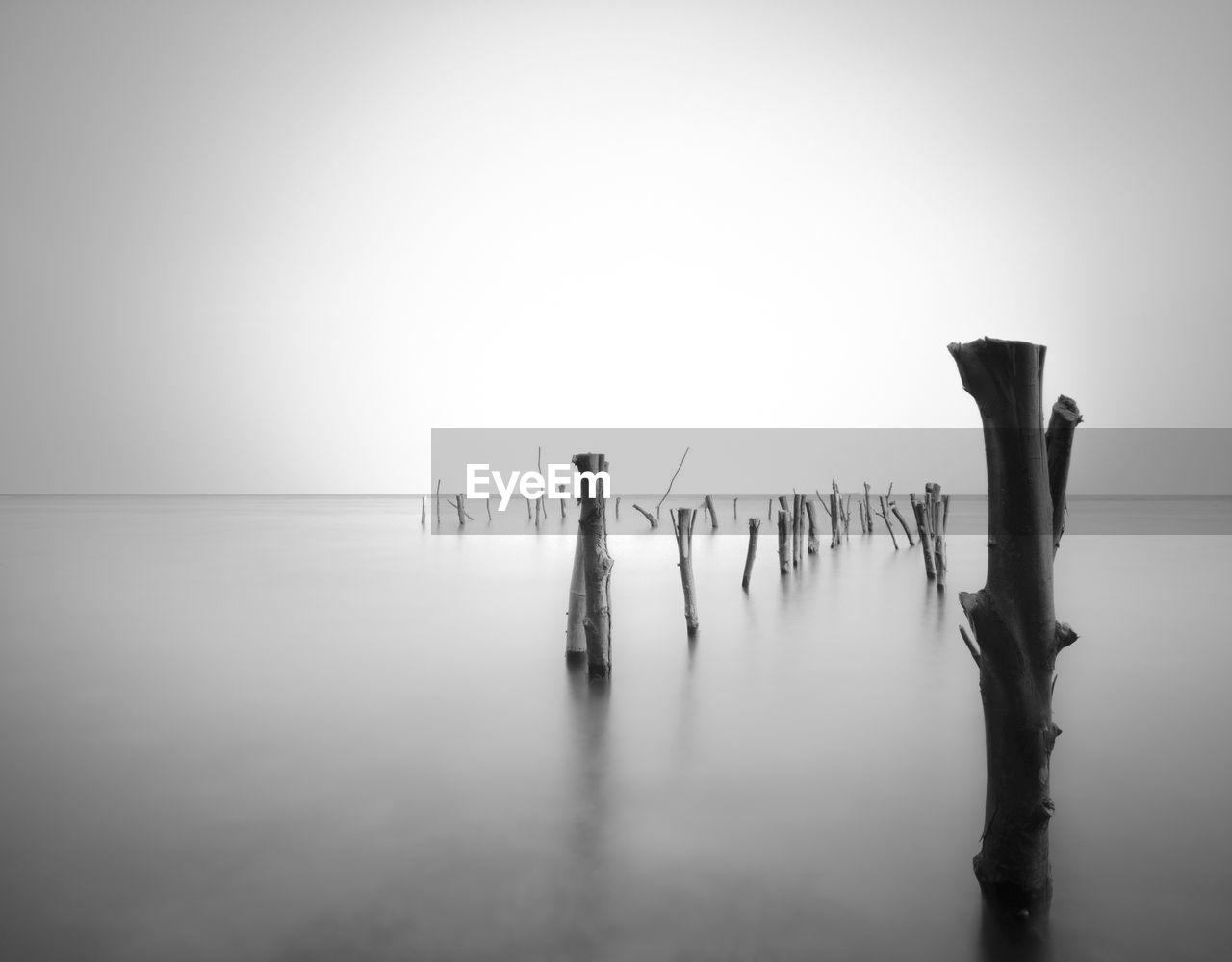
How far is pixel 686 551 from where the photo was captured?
10.5 meters

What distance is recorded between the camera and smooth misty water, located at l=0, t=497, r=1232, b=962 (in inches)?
146

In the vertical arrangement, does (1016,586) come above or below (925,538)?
above

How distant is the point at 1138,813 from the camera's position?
504 centimetres

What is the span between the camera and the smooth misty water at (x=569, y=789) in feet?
12.1

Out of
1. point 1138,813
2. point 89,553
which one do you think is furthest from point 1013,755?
point 89,553

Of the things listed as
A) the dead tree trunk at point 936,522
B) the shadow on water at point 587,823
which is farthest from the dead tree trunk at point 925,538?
the shadow on water at point 587,823

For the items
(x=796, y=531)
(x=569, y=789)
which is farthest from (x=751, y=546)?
(x=569, y=789)

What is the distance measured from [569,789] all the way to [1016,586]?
3.39m

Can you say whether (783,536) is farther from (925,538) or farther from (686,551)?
(686,551)

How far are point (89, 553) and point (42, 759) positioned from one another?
2148cm

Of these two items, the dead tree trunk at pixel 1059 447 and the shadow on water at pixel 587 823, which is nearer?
the dead tree trunk at pixel 1059 447

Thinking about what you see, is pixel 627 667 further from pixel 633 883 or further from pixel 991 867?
pixel 991 867

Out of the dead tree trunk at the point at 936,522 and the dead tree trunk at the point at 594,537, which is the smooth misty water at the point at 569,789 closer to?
the dead tree trunk at the point at 594,537

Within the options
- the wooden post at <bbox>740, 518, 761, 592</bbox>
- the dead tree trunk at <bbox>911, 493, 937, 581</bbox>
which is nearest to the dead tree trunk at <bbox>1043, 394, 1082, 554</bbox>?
the wooden post at <bbox>740, 518, 761, 592</bbox>
